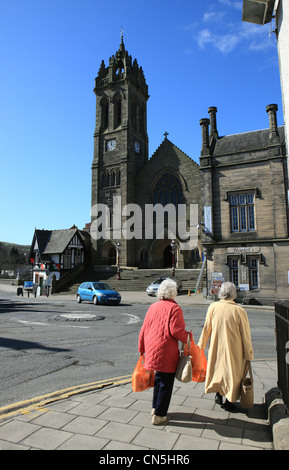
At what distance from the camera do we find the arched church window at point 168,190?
119 feet

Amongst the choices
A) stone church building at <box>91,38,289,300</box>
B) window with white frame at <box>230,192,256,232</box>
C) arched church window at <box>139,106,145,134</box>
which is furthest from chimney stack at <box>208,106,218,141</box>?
arched church window at <box>139,106,145,134</box>

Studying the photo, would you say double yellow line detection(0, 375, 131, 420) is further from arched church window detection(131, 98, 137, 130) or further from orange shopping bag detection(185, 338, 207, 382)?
arched church window detection(131, 98, 137, 130)

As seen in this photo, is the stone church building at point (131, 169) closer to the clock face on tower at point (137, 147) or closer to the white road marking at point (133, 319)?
the clock face on tower at point (137, 147)

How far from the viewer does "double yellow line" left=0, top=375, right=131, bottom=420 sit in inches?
158

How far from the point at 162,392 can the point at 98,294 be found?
15681 mm

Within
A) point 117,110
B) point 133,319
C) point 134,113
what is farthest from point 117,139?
point 133,319

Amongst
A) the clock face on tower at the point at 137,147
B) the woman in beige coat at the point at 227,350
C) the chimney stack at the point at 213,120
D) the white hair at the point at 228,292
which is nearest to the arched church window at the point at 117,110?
the clock face on tower at the point at 137,147

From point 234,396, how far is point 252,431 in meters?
0.36

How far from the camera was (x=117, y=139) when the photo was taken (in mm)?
40375

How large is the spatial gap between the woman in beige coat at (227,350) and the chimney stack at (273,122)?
20006 mm

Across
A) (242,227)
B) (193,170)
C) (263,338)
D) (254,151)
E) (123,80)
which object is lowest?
(263,338)

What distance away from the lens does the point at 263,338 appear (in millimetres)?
9086

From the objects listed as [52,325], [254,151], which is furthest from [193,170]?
[52,325]
